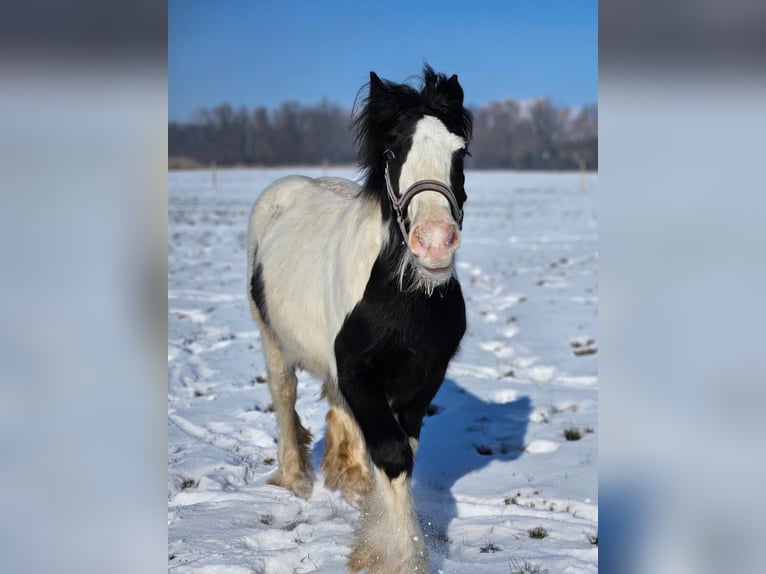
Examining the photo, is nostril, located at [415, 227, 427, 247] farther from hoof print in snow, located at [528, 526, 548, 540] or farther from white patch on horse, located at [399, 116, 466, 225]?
hoof print in snow, located at [528, 526, 548, 540]

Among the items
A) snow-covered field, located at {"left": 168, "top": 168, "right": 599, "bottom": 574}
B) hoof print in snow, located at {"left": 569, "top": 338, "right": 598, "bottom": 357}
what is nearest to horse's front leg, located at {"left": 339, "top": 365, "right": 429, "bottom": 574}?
snow-covered field, located at {"left": 168, "top": 168, "right": 599, "bottom": 574}

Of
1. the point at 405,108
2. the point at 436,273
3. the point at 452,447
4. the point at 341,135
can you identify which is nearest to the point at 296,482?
the point at 452,447

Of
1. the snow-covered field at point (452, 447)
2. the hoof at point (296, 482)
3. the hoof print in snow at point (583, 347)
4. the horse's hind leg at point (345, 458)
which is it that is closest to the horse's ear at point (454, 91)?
the horse's hind leg at point (345, 458)

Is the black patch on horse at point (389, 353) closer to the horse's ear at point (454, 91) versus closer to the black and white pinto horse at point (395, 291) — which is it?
the black and white pinto horse at point (395, 291)

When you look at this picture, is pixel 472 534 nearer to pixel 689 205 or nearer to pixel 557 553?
pixel 557 553

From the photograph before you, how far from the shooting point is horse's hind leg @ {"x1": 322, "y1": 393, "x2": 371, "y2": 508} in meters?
4.08

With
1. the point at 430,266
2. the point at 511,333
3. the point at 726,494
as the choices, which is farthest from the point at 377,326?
the point at 511,333

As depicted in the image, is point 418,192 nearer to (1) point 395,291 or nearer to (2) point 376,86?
(1) point 395,291

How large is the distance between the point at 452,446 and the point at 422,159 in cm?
284

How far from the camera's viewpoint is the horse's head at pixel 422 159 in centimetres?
241

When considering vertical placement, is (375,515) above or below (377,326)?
below

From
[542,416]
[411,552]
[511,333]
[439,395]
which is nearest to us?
[411,552]

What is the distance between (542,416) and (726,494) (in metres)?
4.57

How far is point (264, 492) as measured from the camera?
402 cm
